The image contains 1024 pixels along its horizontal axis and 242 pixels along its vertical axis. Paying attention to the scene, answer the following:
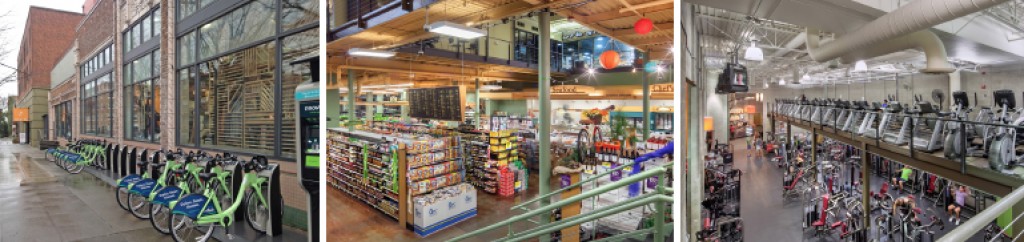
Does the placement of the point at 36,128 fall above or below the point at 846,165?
above

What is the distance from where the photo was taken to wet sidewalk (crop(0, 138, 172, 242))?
3.18 meters

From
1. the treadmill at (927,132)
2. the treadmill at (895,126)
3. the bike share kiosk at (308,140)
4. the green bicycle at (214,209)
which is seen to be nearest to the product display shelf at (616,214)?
the bike share kiosk at (308,140)

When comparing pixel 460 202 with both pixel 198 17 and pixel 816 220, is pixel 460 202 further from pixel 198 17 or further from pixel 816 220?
pixel 816 220

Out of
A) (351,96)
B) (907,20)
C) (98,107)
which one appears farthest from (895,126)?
(98,107)

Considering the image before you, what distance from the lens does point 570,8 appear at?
11.9 feet

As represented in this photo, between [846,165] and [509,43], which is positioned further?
[846,165]

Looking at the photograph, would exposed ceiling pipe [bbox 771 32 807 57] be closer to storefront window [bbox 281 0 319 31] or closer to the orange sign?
storefront window [bbox 281 0 319 31]

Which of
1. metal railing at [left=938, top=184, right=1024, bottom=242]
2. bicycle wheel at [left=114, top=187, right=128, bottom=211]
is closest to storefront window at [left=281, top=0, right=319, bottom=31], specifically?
bicycle wheel at [left=114, top=187, right=128, bottom=211]

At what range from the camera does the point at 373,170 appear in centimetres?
584

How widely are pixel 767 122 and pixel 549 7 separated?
30.5m

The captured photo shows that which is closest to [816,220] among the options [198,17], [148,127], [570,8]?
[570,8]

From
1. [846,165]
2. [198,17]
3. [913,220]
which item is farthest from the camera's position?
[846,165]

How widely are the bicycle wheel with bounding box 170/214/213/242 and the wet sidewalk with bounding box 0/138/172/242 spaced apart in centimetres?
16

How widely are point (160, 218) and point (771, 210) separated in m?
11.7
